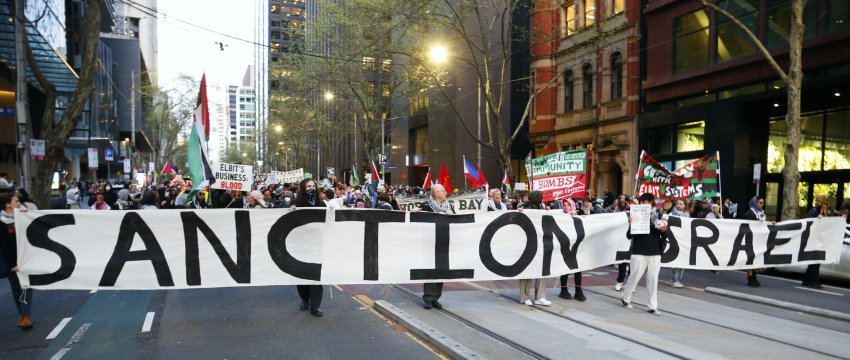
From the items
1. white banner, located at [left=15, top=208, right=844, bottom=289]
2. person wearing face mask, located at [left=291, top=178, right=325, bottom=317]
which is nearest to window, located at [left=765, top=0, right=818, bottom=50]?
white banner, located at [left=15, top=208, right=844, bottom=289]

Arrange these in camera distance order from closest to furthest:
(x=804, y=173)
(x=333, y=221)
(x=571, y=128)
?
(x=333, y=221) → (x=804, y=173) → (x=571, y=128)

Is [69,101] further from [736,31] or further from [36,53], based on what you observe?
[736,31]

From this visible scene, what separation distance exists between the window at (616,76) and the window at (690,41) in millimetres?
3370

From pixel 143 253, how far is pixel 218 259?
942mm

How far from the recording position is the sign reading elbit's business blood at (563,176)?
10898 millimetres

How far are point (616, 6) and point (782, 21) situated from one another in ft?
31.2

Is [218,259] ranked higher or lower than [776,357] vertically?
higher

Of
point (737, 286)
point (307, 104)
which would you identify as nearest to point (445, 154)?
point (307, 104)

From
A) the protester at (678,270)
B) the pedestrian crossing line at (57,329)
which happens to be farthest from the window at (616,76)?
the pedestrian crossing line at (57,329)

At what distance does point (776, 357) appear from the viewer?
237 inches

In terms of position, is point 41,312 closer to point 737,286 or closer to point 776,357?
point 776,357

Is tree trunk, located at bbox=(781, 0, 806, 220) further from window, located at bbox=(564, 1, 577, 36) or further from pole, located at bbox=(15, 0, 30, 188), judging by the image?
pole, located at bbox=(15, 0, 30, 188)

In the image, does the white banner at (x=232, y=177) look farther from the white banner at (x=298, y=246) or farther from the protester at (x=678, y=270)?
the protester at (x=678, y=270)

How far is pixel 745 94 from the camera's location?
21750 mm
